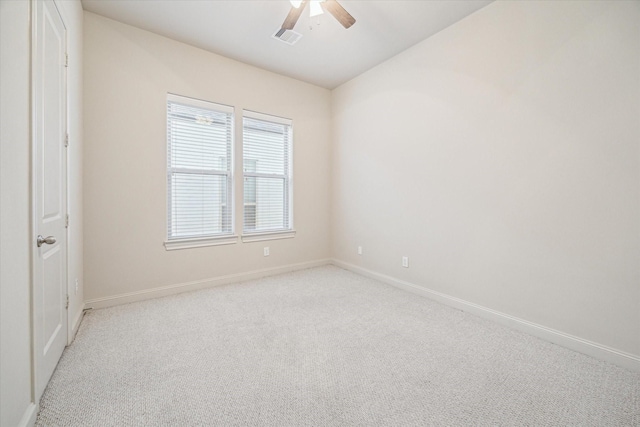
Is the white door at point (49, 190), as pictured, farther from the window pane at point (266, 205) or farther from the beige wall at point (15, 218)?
the window pane at point (266, 205)

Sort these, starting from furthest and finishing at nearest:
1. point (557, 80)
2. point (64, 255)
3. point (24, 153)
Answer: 1. point (557, 80)
2. point (64, 255)
3. point (24, 153)

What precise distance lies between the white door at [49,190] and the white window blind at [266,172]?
1.98m

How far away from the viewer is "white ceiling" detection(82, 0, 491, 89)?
2.58 meters

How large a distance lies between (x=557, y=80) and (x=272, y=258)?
357cm

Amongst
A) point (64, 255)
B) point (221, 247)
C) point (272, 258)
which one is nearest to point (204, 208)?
point (221, 247)

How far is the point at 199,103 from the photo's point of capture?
3311mm

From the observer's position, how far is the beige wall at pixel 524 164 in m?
1.91

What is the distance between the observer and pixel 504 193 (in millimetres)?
2494

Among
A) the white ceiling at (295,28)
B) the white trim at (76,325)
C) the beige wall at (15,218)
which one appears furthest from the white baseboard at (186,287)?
the white ceiling at (295,28)

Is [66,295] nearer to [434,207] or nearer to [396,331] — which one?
[396,331]

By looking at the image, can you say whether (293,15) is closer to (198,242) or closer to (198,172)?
(198,172)

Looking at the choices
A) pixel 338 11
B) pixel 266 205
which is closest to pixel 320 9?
pixel 338 11

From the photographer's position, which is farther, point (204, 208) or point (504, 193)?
point (204, 208)

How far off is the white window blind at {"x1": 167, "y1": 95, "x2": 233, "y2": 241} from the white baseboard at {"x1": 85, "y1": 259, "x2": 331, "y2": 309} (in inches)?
22.4
